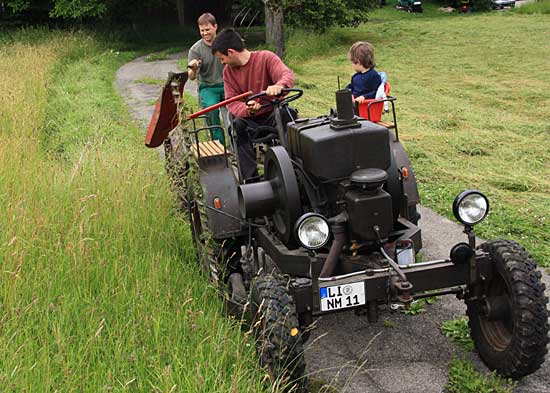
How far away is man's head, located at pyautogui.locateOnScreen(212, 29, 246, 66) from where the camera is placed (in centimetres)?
545

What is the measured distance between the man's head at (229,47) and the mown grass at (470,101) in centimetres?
251

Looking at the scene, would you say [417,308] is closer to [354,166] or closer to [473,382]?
[473,382]

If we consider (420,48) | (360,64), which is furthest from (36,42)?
(360,64)

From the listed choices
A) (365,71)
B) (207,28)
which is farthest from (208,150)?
(365,71)

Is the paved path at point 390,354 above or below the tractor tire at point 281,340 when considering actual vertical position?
below

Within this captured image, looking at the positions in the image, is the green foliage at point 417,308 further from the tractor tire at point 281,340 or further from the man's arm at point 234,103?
the man's arm at point 234,103

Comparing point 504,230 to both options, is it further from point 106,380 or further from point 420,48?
point 420,48

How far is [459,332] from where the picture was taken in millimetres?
4422

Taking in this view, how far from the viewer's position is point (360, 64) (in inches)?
301

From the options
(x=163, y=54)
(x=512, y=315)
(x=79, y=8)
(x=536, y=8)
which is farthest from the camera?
(x=536, y=8)

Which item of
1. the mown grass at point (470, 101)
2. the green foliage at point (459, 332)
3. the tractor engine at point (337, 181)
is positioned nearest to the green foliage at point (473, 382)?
the green foliage at point (459, 332)

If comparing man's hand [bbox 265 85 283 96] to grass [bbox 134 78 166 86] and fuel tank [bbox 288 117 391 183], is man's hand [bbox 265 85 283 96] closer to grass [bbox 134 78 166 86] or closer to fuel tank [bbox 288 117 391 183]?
fuel tank [bbox 288 117 391 183]

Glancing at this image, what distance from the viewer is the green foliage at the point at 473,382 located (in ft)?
12.3

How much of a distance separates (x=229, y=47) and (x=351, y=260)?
2.23 meters
